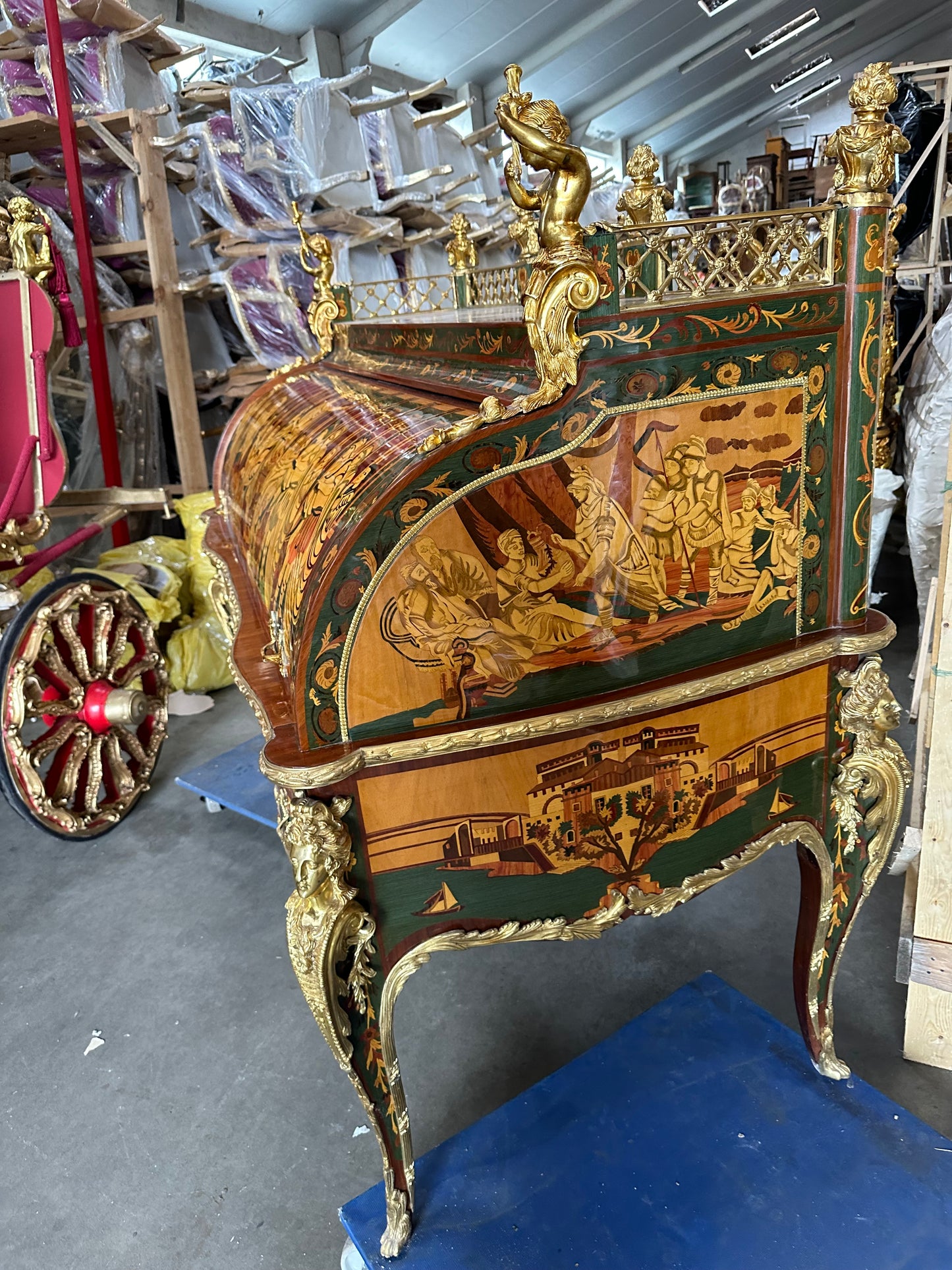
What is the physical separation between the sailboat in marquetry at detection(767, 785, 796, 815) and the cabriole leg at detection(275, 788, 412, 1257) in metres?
0.75

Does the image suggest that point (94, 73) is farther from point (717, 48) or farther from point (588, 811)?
point (717, 48)

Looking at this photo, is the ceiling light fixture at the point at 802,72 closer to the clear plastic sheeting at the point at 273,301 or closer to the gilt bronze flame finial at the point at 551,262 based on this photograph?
the clear plastic sheeting at the point at 273,301

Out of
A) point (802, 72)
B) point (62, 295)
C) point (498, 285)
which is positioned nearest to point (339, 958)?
point (498, 285)

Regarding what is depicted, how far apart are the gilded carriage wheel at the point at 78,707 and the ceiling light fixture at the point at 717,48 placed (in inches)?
453

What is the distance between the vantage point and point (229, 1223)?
Answer: 5.42 feet

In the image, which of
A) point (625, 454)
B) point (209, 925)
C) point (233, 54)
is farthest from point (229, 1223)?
point (233, 54)

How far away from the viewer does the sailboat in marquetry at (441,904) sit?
4.31ft

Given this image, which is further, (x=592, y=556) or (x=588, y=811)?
(x=588, y=811)

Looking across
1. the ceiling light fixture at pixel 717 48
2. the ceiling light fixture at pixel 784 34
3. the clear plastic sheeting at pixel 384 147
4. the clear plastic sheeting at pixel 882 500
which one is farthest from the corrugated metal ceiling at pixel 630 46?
the clear plastic sheeting at pixel 882 500

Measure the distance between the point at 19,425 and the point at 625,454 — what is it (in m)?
2.75

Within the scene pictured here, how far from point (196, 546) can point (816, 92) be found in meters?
17.1

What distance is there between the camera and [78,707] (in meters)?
2.97

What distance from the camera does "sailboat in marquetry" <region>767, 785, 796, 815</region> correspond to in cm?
154

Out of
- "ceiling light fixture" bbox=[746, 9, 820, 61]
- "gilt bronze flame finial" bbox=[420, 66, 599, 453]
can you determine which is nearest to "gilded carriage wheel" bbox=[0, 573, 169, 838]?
"gilt bronze flame finial" bbox=[420, 66, 599, 453]
